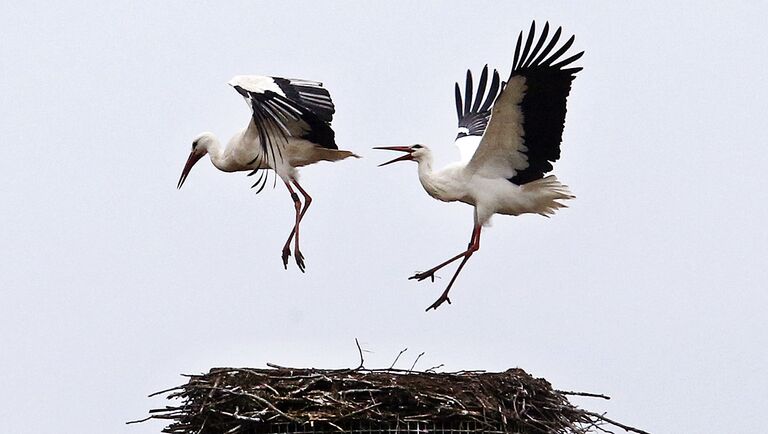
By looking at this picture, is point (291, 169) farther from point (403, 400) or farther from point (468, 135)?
point (403, 400)

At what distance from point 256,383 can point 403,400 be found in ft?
2.52

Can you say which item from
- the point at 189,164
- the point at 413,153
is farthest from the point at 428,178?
the point at 189,164

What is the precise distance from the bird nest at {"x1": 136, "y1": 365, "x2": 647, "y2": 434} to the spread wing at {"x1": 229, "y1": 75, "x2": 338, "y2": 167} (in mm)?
2311

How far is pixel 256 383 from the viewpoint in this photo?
9.30m

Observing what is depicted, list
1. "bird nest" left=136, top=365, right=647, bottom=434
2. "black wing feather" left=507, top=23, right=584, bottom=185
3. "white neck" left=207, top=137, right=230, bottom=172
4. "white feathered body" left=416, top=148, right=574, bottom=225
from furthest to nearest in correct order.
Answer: "white neck" left=207, top=137, right=230, bottom=172 < "white feathered body" left=416, top=148, right=574, bottom=225 < "black wing feather" left=507, top=23, right=584, bottom=185 < "bird nest" left=136, top=365, right=647, bottom=434

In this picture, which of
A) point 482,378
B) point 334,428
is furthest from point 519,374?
point 334,428

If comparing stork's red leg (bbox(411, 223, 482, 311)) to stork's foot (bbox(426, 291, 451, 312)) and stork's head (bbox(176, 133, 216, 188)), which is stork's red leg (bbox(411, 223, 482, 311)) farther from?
stork's head (bbox(176, 133, 216, 188))

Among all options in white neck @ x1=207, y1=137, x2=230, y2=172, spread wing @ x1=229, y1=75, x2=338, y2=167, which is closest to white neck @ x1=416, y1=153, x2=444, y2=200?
spread wing @ x1=229, y1=75, x2=338, y2=167

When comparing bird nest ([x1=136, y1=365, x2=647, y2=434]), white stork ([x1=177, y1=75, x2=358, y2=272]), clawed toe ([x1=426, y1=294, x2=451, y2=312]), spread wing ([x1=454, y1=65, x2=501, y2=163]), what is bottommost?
bird nest ([x1=136, y1=365, x2=647, y2=434])

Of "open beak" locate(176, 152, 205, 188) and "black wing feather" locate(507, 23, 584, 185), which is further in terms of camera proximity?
"open beak" locate(176, 152, 205, 188)

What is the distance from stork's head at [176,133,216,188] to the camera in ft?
40.5

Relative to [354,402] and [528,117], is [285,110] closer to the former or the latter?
[528,117]

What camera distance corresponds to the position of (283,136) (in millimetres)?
11695

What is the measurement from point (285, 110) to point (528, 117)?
159 cm
